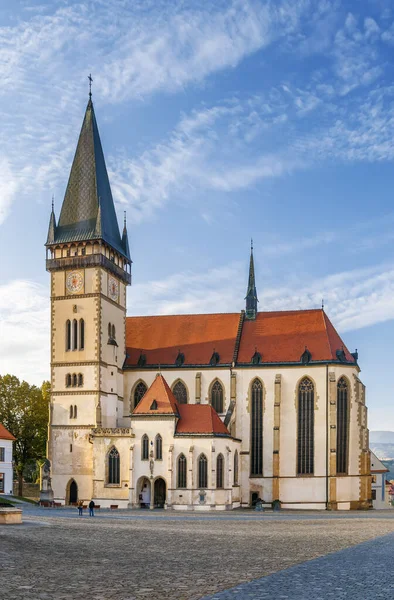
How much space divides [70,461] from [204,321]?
55.9 ft

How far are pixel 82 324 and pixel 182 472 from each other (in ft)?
48.4

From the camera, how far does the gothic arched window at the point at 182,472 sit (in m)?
60.6

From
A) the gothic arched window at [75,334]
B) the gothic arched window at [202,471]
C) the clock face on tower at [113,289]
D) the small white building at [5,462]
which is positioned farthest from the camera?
the small white building at [5,462]

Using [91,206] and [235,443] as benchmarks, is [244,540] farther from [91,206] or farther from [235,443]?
[91,206]

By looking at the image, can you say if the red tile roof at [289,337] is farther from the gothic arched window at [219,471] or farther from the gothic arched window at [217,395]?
the gothic arched window at [219,471]

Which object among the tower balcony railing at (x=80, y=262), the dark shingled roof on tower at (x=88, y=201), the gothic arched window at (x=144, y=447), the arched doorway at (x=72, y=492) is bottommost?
the arched doorway at (x=72, y=492)

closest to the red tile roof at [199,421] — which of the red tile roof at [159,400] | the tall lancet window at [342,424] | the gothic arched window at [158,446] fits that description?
the red tile roof at [159,400]

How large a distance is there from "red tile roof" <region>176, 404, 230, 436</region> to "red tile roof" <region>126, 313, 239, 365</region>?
239 inches

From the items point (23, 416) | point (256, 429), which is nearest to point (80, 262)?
point (256, 429)

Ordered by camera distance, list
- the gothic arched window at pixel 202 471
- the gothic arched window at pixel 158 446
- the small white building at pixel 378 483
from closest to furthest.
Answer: the gothic arched window at pixel 202 471, the gothic arched window at pixel 158 446, the small white building at pixel 378 483

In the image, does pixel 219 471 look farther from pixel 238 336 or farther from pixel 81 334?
pixel 81 334

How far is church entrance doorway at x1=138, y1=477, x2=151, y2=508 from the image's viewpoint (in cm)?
6144

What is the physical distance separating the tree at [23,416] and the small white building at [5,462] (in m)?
8.20

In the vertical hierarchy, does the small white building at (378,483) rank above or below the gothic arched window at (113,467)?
below
